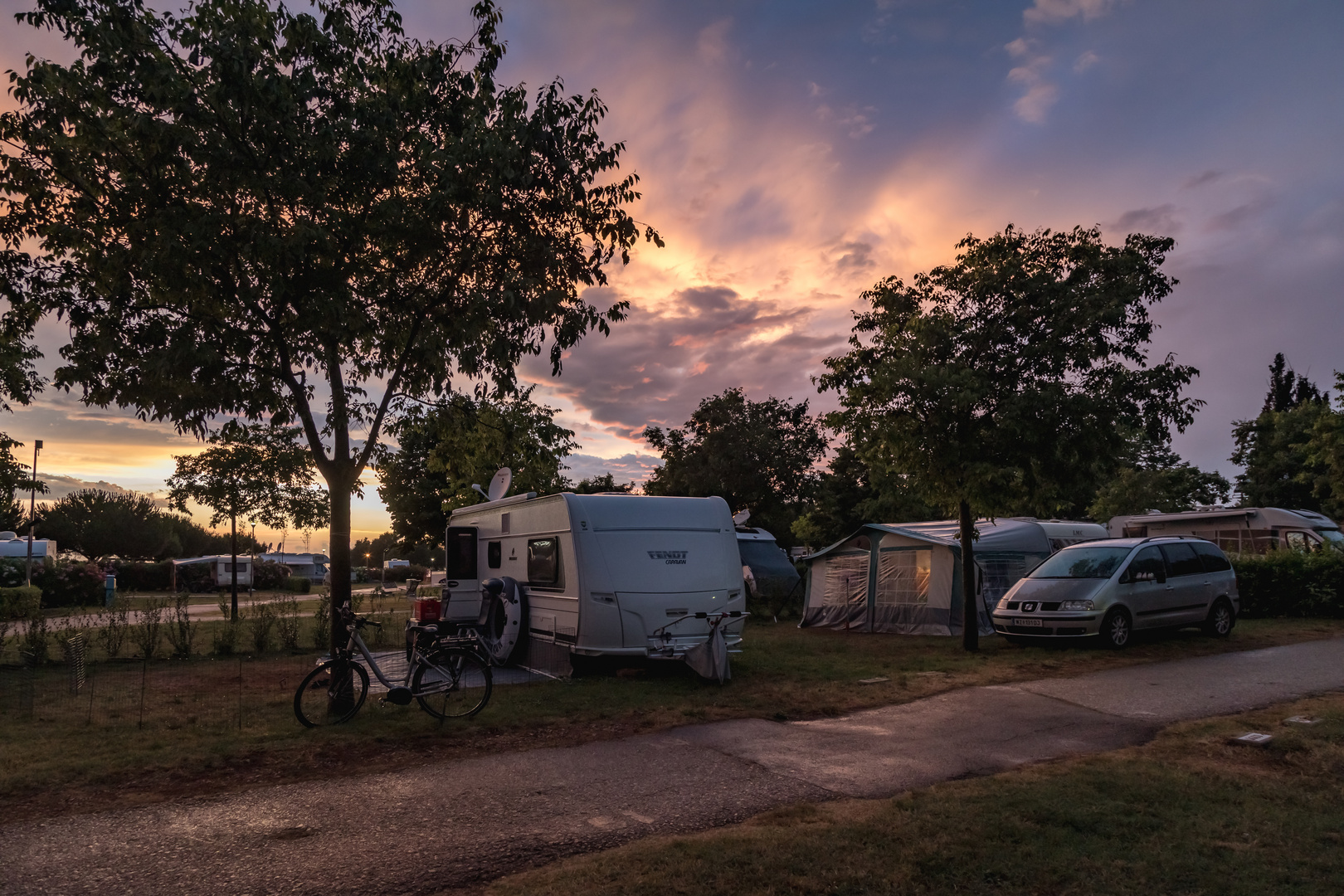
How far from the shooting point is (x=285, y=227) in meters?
9.01

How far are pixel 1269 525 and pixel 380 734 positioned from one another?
26.2 meters

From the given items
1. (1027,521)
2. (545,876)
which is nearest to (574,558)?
(545,876)

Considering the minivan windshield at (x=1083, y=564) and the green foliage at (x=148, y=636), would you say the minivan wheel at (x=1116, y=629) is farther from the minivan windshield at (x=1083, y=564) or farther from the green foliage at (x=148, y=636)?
the green foliage at (x=148, y=636)

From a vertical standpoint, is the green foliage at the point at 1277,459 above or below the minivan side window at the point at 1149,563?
above

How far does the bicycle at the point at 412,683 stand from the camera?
845 cm

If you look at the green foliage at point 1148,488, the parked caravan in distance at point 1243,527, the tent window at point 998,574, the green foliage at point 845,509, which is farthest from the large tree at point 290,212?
the green foliage at point 1148,488

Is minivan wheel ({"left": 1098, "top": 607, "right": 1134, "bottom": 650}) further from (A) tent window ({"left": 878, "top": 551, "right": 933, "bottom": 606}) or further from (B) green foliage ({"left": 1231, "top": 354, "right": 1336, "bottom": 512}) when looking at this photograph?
(B) green foliage ({"left": 1231, "top": 354, "right": 1336, "bottom": 512})

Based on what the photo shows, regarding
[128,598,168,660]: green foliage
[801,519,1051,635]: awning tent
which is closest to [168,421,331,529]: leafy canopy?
[128,598,168,660]: green foliage

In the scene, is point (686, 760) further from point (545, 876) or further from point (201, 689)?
point (201, 689)

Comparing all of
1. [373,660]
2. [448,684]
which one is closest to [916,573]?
[448,684]

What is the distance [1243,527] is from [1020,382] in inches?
661

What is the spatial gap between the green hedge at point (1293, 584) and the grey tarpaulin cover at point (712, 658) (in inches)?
548

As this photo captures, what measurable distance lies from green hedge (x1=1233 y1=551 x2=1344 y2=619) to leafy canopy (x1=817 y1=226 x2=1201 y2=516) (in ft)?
27.0

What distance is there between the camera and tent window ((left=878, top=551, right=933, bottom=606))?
1817cm
